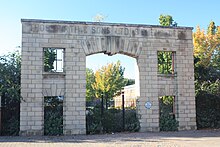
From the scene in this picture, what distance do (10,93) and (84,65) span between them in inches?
154

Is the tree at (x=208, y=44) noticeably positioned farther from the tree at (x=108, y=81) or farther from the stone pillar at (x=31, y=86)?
the tree at (x=108, y=81)

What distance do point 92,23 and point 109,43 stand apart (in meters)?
1.38

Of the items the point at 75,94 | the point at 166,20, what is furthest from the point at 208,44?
the point at 75,94

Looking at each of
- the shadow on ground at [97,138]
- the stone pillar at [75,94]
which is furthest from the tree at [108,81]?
the shadow on ground at [97,138]

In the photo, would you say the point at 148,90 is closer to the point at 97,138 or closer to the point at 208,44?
the point at 97,138

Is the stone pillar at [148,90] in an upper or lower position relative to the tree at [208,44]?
lower

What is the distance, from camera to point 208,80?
18.5 meters

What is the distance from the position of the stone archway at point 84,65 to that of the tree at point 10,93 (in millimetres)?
648

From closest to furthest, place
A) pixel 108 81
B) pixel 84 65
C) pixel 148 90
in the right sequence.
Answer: pixel 84 65 < pixel 148 90 < pixel 108 81

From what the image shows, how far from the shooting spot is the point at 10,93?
13852mm

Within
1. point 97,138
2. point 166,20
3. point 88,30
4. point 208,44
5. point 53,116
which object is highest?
point 166,20

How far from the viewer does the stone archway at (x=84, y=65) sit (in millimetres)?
14000

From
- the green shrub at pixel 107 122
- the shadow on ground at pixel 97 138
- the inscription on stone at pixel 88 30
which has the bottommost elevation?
the shadow on ground at pixel 97 138

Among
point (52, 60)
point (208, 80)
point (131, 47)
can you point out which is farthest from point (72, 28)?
point (208, 80)
